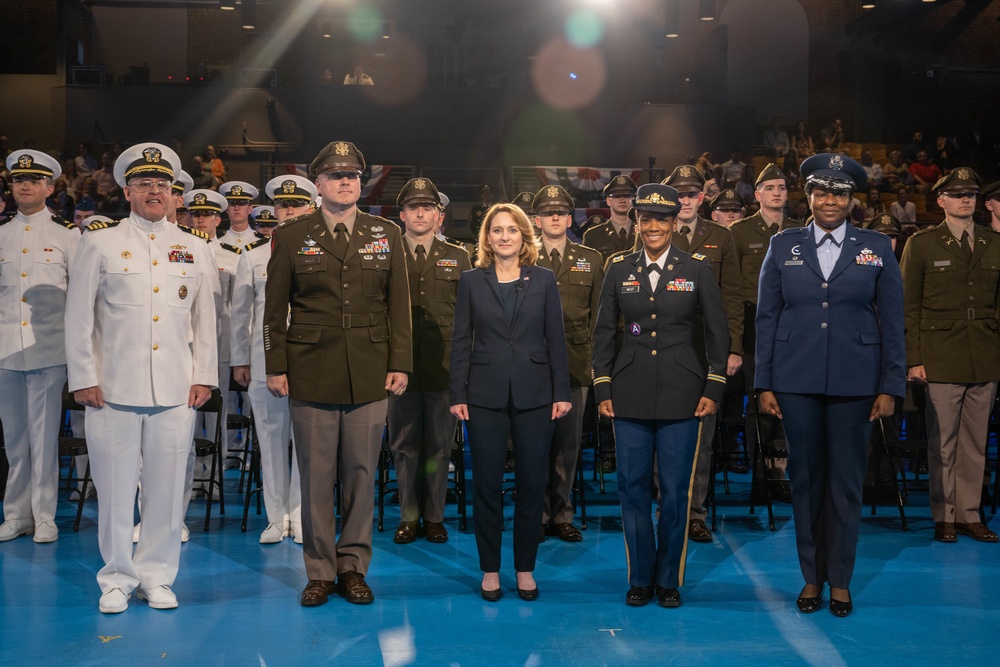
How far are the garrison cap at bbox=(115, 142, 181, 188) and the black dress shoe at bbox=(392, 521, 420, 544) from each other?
8.13 feet

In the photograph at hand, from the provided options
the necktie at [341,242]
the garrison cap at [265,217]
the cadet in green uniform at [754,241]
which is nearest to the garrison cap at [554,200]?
the cadet in green uniform at [754,241]

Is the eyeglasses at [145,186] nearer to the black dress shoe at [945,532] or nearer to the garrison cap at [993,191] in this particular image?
the black dress shoe at [945,532]

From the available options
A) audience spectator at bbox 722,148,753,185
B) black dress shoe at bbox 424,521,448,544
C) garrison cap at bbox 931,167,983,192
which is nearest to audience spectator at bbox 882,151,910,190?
audience spectator at bbox 722,148,753,185

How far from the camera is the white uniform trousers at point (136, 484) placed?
4.65 meters

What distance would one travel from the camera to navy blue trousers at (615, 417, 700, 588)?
15.1ft

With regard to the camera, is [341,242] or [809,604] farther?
[341,242]

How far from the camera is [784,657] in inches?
158

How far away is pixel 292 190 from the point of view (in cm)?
635

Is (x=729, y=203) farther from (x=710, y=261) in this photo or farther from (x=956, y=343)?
(x=956, y=343)

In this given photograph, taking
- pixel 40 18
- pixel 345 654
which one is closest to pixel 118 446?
pixel 345 654

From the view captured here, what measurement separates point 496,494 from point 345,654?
42.2 inches

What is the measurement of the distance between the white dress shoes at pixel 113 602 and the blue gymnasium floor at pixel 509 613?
50mm

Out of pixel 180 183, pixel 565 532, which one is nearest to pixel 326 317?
pixel 565 532

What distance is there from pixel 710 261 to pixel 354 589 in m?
2.79
